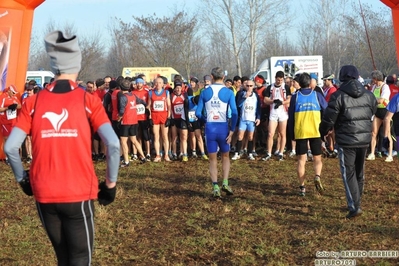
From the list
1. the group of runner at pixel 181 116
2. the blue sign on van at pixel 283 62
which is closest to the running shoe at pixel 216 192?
the group of runner at pixel 181 116

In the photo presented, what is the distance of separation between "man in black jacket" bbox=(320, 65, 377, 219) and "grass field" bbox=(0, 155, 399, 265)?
0.55 metres

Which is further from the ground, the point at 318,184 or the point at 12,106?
the point at 12,106

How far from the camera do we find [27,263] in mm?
6199

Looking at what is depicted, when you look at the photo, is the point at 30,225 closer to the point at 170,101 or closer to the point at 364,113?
the point at 364,113

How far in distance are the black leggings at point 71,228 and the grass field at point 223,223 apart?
2.17 m

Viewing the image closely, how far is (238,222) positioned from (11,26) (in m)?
7.98

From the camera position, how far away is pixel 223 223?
25.1ft

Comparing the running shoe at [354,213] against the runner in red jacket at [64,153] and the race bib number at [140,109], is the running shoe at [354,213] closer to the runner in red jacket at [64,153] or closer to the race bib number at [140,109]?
the runner in red jacket at [64,153]

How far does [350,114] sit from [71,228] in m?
4.81

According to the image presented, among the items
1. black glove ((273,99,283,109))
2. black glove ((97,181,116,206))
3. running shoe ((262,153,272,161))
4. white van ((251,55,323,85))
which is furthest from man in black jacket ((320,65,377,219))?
white van ((251,55,323,85))

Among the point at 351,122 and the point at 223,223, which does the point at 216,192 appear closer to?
the point at 223,223

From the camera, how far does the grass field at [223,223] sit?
637 cm

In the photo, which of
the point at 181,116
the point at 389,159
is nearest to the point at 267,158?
the point at 181,116

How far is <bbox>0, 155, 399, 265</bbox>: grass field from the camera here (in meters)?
6.37
